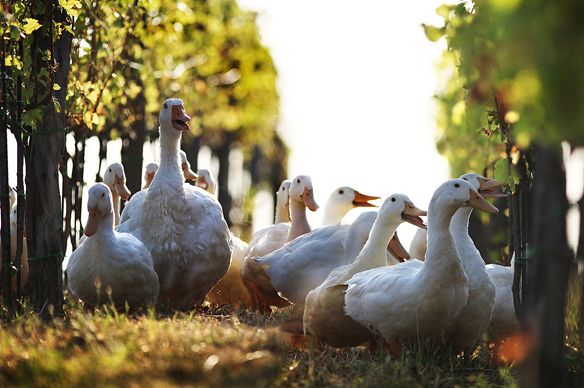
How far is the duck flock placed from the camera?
8328 mm

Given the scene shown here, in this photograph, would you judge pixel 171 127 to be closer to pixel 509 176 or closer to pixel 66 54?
pixel 66 54

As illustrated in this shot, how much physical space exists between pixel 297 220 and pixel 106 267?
12.6 feet

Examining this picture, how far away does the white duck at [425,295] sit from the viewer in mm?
8211

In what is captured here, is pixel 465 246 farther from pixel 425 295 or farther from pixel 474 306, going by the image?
pixel 425 295

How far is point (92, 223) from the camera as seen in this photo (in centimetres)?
992

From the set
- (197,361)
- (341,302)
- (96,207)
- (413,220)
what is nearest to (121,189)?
(96,207)

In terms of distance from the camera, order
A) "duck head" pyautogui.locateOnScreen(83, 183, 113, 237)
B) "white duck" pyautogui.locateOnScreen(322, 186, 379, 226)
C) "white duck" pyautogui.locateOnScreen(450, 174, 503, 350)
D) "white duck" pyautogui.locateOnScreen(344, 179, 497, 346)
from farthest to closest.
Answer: "white duck" pyautogui.locateOnScreen(322, 186, 379, 226), "duck head" pyautogui.locateOnScreen(83, 183, 113, 237), "white duck" pyautogui.locateOnScreen(450, 174, 503, 350), "white duck" pyautogui.locateOnScreen(344, 179, 497, 346)

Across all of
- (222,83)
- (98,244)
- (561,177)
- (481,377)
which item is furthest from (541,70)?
(222,83)

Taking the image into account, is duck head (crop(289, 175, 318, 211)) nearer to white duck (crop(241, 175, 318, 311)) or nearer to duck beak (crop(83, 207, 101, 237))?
white duck (crop(241, 175, 318, 311))

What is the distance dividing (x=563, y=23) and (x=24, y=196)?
22.0 feet

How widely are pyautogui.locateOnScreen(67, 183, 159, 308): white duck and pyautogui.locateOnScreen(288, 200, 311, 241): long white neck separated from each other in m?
3.23


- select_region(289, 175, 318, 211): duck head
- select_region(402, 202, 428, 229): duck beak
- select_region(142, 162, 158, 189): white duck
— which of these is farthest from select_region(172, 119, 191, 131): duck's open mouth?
select_region(142, 162, 158, 189): white duck

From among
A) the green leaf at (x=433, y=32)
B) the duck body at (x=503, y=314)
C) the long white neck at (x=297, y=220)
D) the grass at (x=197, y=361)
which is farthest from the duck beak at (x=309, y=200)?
the grass at (x=197, y=361)

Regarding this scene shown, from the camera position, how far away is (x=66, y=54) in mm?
10328
